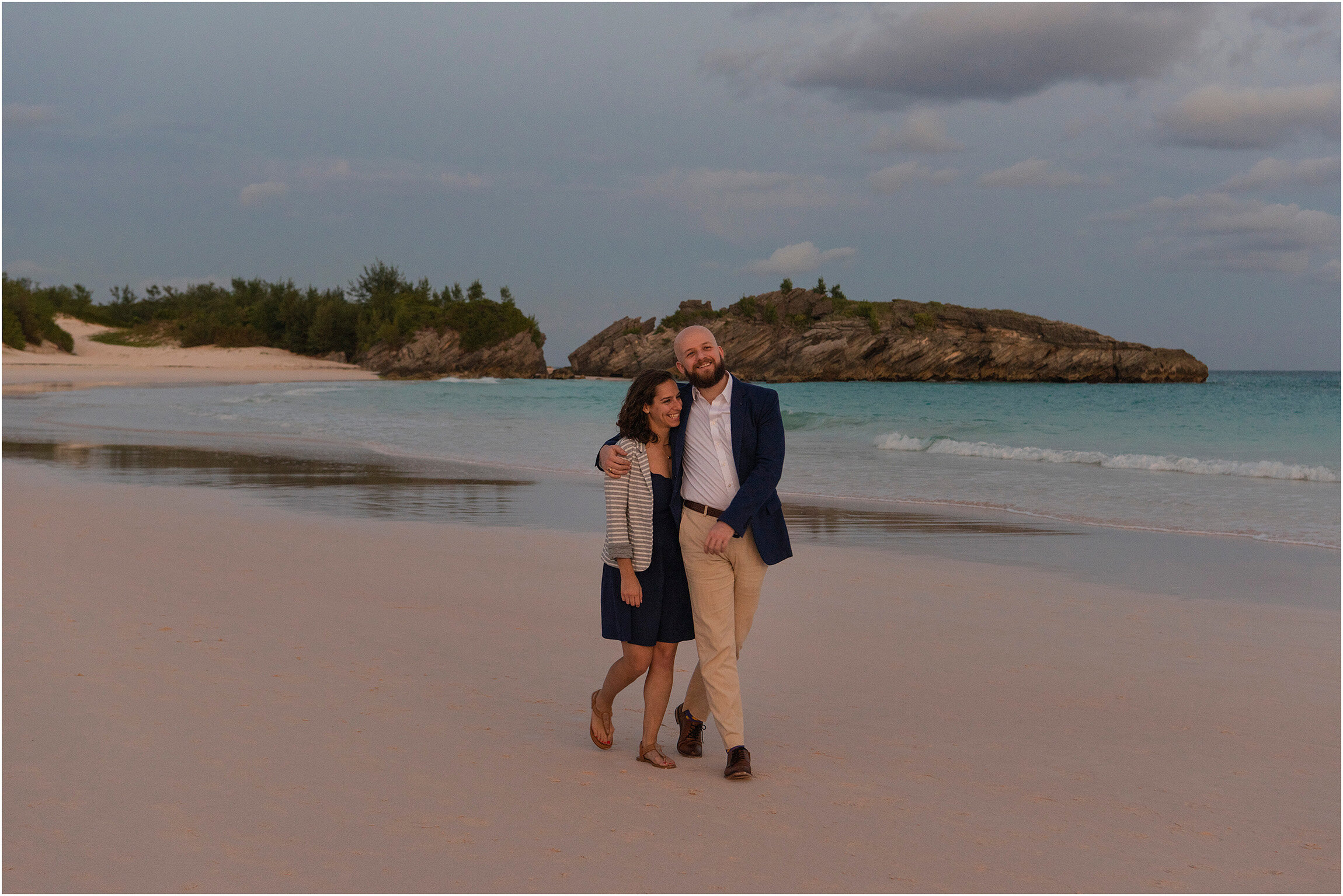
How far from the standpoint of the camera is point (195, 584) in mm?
6461

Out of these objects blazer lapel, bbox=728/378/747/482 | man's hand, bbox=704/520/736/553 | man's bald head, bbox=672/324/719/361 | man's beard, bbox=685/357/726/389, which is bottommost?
man's hand, bbox=704/520/736/553

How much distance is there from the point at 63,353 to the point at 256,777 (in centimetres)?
8290

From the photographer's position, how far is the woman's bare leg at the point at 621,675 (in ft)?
12.5

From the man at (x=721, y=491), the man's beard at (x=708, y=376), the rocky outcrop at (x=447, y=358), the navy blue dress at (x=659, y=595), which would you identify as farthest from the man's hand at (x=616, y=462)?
the rocky outcrop at (x=447, y=358)

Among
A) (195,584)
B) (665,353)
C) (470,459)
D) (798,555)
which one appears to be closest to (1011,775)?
(798,555)

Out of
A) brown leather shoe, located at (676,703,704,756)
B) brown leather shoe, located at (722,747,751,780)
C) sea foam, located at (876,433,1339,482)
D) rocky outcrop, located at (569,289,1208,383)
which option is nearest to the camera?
brown leather shoe, located at (722,747,751,780)

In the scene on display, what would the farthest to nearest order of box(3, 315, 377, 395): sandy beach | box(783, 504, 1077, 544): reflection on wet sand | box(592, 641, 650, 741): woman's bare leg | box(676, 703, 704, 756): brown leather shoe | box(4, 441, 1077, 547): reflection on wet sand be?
box(3, 315, 377, 395): sandy beach, box(4, 441, 1077, 547): reflection on wet sand, box(783, 504, 1077, 544): reflection on wet sand, box(676, 703, 704, 756): brown leather shoe, box(592, 641, 650, 741): woman's bare leg

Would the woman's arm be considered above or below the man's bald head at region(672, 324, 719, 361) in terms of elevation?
below

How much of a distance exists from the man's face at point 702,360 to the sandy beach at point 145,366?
3970 cm

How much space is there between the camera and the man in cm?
370

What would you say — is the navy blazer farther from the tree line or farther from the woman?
the tree line

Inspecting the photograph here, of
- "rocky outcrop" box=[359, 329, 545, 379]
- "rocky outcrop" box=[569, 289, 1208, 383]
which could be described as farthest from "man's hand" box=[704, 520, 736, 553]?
"rocky outcrop" box=[569, 289, 1208, 383]

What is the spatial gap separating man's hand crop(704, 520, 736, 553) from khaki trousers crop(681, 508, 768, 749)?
0.07m

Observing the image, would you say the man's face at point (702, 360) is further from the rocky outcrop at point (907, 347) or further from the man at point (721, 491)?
the rocky outcrop at point (907, 347)
